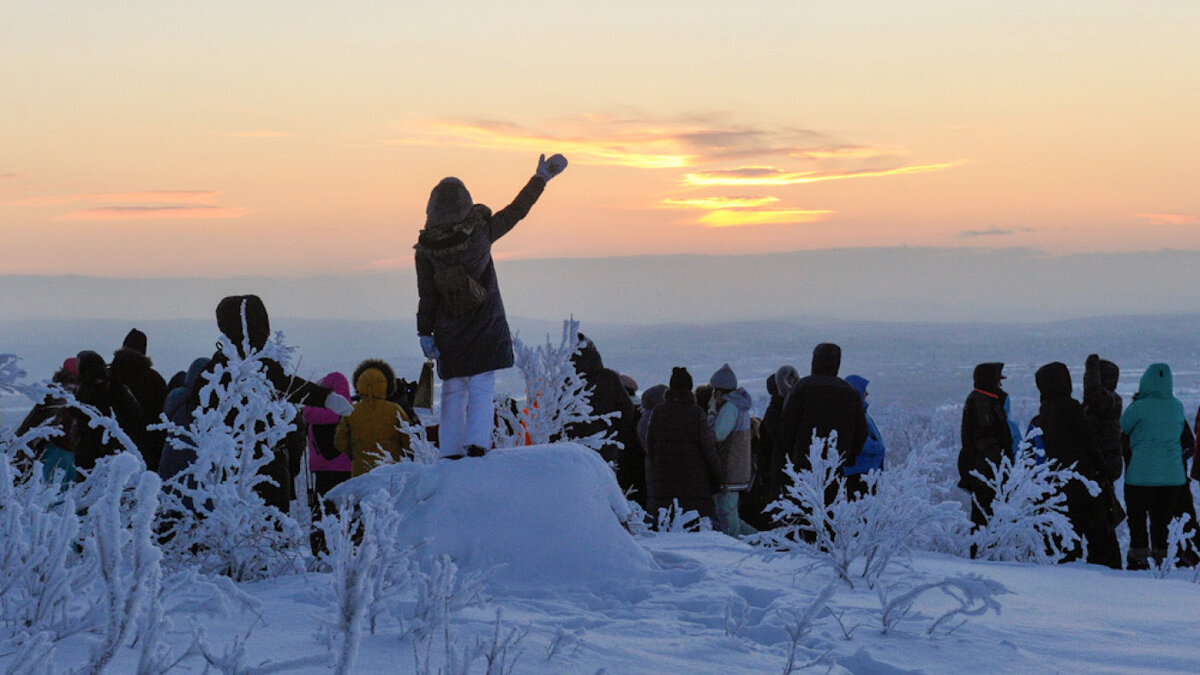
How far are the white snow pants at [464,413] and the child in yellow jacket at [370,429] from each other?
6.76 feet

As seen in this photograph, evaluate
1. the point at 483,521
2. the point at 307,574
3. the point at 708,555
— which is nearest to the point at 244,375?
the point at 307,574

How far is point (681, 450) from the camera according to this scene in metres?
10.0

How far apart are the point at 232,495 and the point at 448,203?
2109mm

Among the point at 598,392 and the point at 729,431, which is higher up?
the point at 598,392

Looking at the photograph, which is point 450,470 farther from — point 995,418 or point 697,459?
point 995,418

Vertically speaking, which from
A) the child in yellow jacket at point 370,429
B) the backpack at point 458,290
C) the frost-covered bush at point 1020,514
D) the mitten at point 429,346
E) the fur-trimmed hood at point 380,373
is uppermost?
the backpack at point 458,290

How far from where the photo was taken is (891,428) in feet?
167

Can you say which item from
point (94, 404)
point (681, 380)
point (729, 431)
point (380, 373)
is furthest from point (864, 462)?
point (94, 404)

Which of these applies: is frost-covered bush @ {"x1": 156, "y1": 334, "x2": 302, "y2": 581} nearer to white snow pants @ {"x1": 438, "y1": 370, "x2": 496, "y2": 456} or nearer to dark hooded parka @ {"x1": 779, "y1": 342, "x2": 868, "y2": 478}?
white snow pants @ {"x1": 438, "y1": 370, "x2": 496, "y2": 456}

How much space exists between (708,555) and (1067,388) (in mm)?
4338

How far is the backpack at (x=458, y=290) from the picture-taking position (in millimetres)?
6695

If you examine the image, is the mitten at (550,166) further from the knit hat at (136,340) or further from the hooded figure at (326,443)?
the knit hat at (136,340)

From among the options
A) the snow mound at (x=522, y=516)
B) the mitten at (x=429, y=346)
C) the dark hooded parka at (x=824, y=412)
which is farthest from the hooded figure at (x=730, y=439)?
the mitten at (x=429, y=346)

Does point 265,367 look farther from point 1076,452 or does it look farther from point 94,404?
point 1076,452
